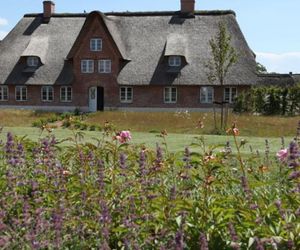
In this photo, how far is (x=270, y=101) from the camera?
146ft

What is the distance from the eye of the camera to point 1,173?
304 inches

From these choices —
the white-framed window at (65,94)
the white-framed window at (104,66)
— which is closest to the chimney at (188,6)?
the white-framed window at (104,66)

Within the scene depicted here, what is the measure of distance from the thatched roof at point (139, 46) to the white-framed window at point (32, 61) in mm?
537

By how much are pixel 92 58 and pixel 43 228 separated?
156ft

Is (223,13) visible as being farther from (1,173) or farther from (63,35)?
(1,173)

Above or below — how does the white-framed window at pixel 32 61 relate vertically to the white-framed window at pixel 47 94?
above

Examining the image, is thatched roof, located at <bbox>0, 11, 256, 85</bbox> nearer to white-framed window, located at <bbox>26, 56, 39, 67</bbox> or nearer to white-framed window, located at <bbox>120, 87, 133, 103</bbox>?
white-framed window, located at <bbox>26, 56, 39, 67</bbox>

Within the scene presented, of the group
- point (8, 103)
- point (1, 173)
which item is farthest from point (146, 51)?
point (1, 173)

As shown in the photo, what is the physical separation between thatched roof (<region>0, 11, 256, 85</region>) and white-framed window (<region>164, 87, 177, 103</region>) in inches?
39.6

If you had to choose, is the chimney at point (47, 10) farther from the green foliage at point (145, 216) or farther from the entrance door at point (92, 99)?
the green foliage at point (145, 216)

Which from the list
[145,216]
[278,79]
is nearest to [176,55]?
[278,79]

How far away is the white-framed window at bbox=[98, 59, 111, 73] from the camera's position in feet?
170

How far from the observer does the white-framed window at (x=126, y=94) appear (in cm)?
5147

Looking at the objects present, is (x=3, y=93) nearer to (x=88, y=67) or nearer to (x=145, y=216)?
(x=88, y=67)
